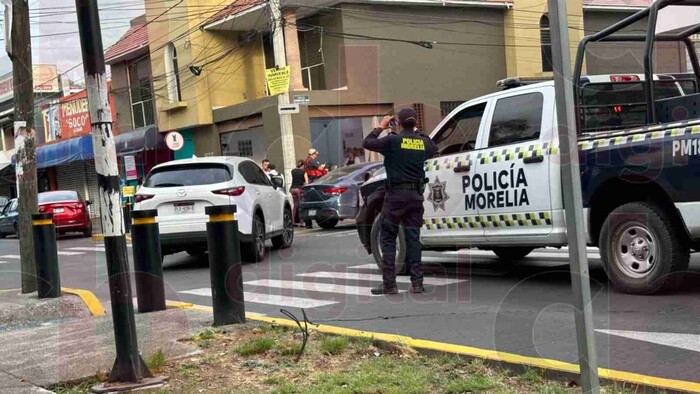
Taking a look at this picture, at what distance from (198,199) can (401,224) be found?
15.5 ft

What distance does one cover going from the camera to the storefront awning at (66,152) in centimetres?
3509

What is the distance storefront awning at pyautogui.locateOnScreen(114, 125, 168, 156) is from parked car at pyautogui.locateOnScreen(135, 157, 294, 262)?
773 inches

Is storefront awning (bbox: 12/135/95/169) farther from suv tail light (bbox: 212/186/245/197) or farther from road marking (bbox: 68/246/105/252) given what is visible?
suv tail light (bbox: 212/186/245/197)

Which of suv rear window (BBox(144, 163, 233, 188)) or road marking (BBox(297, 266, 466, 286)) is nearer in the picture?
road marking (BBox(297, 266, 466, 286))

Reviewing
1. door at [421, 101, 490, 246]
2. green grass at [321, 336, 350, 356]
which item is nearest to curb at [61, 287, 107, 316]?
green grass at [321, 336, 350, 356]

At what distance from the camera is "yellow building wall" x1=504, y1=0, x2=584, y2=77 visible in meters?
26.7

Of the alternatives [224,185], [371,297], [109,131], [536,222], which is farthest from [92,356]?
[224,185]

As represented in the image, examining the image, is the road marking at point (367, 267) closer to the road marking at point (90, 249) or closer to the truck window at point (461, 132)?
the truck window at point (461, 132)

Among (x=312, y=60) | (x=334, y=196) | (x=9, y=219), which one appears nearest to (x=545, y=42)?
(x=312, y=60)

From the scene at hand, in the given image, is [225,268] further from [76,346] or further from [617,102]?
[617,102]

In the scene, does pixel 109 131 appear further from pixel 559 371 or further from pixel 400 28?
pixel 400 28

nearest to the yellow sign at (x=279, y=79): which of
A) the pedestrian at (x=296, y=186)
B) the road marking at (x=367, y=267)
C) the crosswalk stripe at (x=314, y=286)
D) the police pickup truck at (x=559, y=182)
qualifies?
the pedestrian at (x=296, y=186)

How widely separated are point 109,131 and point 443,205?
15.4 feet

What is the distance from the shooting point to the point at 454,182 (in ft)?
27.9
